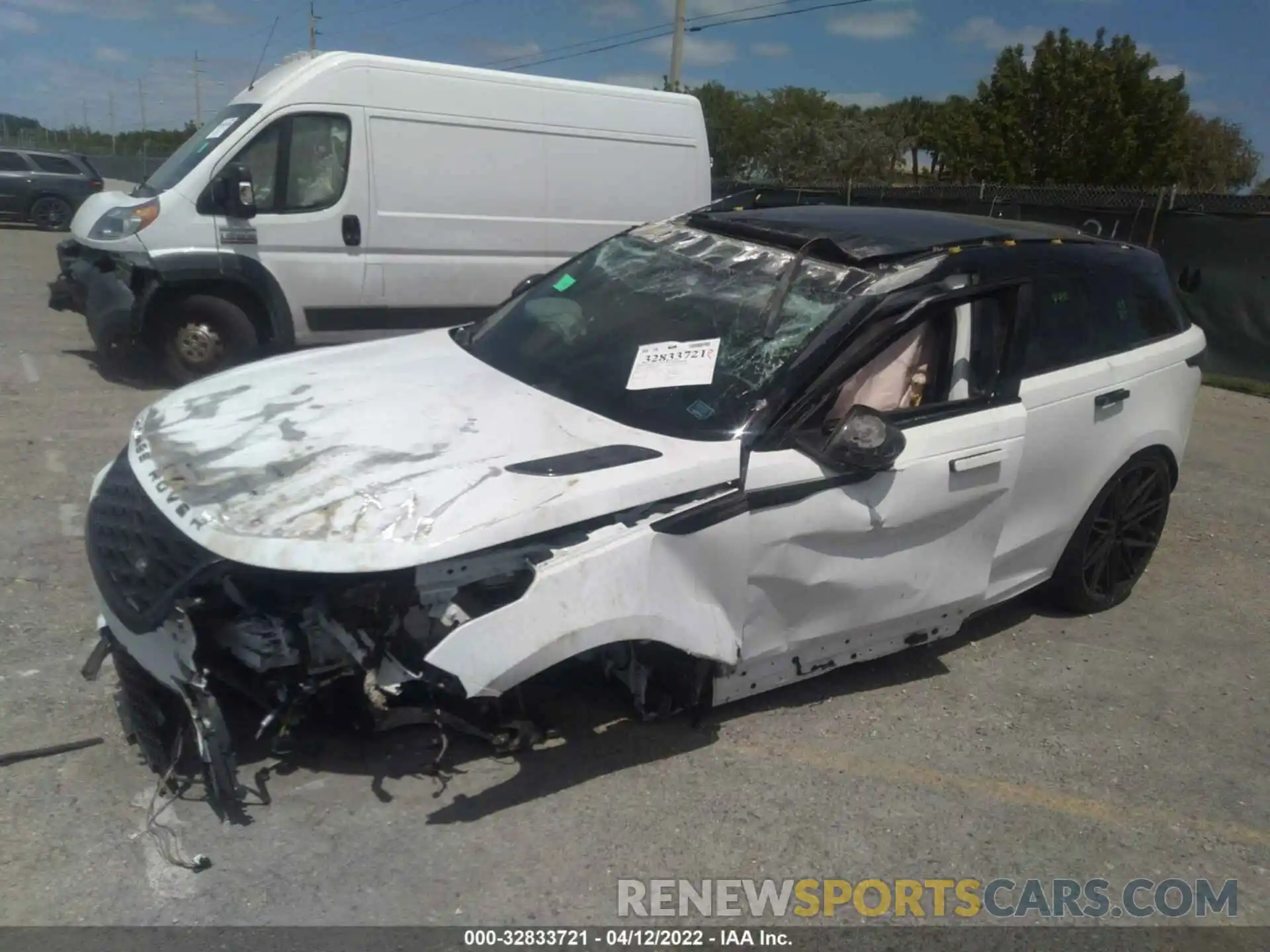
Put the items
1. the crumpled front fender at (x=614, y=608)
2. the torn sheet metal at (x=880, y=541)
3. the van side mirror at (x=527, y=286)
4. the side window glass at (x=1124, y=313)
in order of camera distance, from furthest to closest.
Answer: the van side mirror at (x=527, y=286), the side window glass at (x=1124, y=313), the torn sheet metal at (x=880, y=541), the crumpled front fender at (x=614, y=608)

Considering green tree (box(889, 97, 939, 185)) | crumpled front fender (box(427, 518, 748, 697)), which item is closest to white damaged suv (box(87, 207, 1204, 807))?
crumpled front fender (box(427, 518, 748, 697))

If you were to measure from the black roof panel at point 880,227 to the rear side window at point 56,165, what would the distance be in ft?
70.2

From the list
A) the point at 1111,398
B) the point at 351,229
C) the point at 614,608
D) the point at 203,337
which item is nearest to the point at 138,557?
the point at 614,608

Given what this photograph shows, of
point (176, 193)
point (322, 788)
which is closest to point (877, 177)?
point (176, 193)

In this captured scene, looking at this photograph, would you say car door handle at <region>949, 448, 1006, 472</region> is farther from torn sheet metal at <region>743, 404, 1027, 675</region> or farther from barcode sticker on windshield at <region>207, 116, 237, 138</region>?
barcode sticker on windshield at <region>207, 116, 237, 138</region>

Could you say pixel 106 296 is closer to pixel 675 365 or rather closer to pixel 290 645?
pixel 675 365

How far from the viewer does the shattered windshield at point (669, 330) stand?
3.46 m

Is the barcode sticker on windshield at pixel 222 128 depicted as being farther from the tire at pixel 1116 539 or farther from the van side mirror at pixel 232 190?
the tire at pixel 1116 539

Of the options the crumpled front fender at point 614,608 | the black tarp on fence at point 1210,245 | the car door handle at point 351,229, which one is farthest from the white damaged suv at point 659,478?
the black tarp on fence at point 1210,245

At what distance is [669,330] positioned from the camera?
3.79 meters

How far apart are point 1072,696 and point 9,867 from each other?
3.55 metres

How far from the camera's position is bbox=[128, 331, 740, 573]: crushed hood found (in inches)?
107

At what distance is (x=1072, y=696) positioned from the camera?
400 centimetres

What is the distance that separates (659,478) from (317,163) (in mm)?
5834
